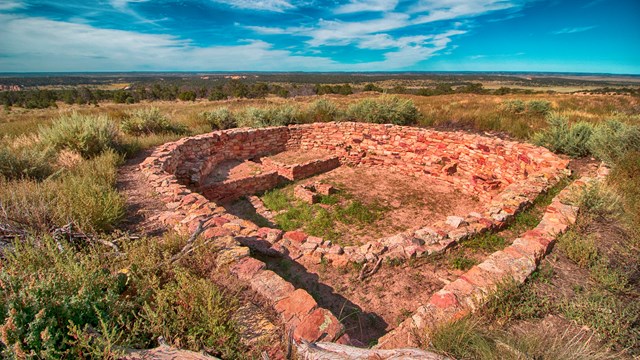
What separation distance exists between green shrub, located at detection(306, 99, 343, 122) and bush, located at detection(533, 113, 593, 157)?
657cm

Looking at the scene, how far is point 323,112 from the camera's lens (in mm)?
11953

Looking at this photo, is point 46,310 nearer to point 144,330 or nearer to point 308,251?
point 144,330

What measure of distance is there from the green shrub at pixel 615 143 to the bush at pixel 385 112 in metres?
5.44

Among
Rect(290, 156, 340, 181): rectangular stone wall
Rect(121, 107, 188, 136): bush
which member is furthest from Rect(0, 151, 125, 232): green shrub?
Rect(121, 107, 188, 136): bush

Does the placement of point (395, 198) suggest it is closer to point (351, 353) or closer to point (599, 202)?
point (599, 202)

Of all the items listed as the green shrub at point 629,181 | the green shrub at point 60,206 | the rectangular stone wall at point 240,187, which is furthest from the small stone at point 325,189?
the green shrub at point 629,181

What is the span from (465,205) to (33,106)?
1472 inches

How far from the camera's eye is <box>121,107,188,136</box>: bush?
29.2 ft

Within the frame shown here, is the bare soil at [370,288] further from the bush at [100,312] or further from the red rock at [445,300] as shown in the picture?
the bush at [100,312]

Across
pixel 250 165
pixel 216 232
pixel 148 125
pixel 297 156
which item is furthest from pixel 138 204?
pixel 148 125

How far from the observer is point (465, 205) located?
6664 millimetres

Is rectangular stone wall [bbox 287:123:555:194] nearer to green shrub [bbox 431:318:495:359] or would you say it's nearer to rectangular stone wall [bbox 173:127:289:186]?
rectangular stone wall [bbox 173:127:289:186]

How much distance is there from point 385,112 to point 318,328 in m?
9.80

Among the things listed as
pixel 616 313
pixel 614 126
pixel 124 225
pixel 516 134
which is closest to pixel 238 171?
pixel 124 225
